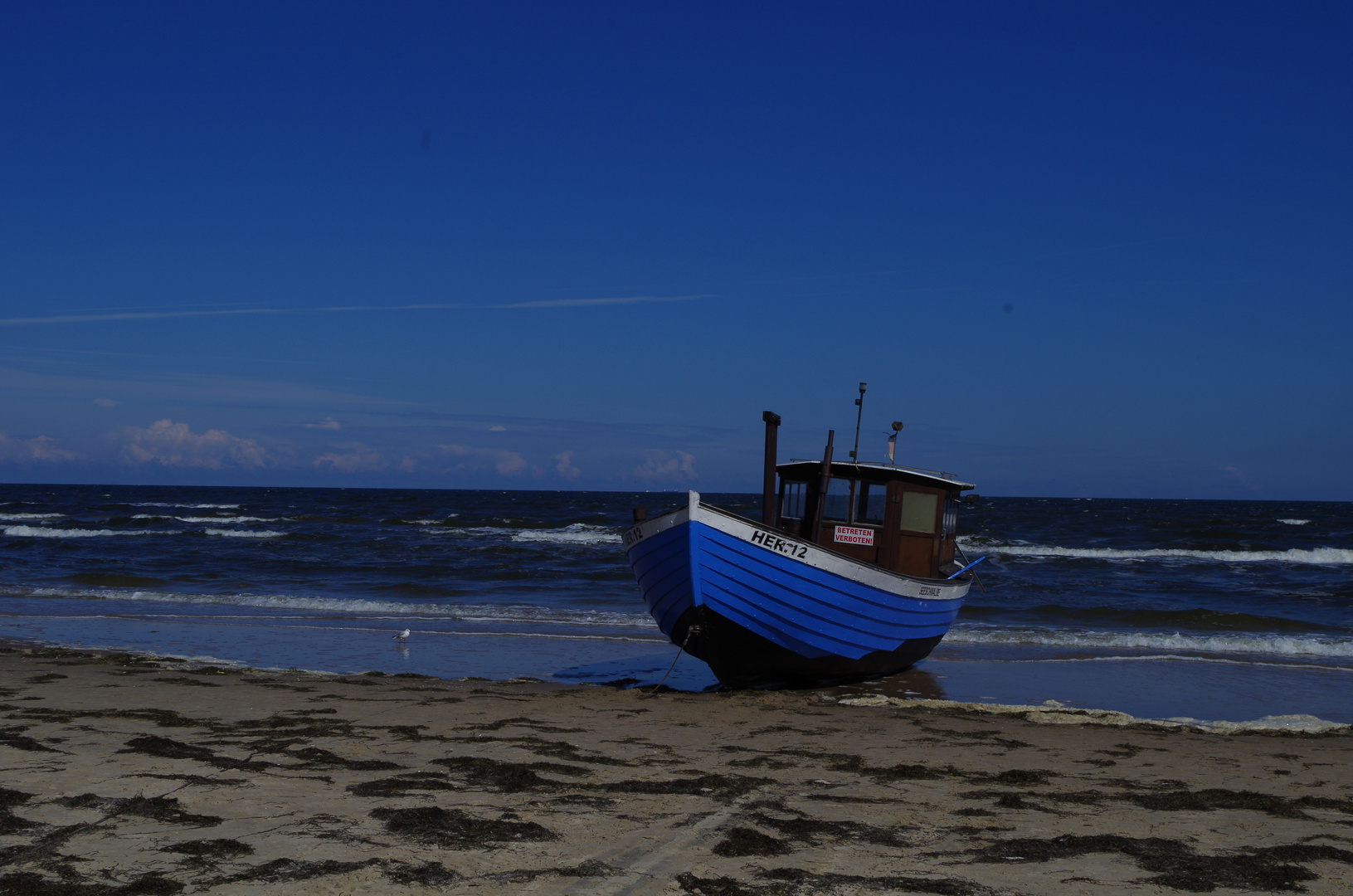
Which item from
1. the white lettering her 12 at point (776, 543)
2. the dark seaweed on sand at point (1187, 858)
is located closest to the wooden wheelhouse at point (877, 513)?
the white lettering her 12 at point (776, 543)

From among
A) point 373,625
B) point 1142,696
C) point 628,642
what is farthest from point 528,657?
point 1142,696

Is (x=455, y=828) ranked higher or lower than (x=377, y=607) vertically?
higher

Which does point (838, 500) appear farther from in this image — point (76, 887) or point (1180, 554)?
point (1180, 554)

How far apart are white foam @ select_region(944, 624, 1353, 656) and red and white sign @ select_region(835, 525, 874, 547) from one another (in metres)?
5.82

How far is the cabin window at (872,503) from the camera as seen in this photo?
38.5 ft

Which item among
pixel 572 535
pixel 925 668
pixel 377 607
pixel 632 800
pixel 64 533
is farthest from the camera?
pixel 572 535

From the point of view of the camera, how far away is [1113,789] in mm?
6562

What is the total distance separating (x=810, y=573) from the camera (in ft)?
33.1

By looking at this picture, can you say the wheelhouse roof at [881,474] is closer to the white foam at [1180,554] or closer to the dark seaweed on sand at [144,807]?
the dark seaweed on sand at [144,807]

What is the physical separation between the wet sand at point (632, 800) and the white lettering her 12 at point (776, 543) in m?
1.55

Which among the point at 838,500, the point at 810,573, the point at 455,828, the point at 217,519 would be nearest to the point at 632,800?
the point at 455,828

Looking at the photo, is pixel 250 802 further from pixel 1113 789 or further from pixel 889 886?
pixel 1113 789

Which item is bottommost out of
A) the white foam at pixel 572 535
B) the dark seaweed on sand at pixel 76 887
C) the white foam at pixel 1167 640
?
the white foam at pixel 572 535

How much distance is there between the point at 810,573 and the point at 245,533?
123 feet
